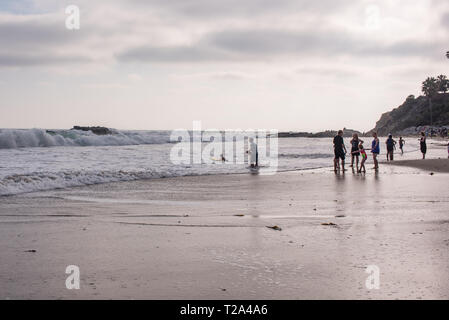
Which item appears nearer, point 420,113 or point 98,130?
point 98,130

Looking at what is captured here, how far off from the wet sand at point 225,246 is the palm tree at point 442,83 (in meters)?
171

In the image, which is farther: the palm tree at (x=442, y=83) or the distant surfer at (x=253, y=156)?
the palm tree at (x=442, y=83)

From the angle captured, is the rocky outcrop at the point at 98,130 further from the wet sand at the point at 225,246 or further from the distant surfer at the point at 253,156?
the wet sand at the point at 225,246

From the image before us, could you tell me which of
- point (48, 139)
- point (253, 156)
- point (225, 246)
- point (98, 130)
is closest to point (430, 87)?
point (98, 130)

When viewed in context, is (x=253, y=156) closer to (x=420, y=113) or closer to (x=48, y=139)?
(x=48, y=139)

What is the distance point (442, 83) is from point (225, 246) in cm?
17977

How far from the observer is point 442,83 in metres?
169

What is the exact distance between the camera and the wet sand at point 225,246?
4.91 meters

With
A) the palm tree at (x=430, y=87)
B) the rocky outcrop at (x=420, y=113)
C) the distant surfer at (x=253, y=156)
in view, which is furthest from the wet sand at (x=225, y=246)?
the palm tree at (x=430, y=87)

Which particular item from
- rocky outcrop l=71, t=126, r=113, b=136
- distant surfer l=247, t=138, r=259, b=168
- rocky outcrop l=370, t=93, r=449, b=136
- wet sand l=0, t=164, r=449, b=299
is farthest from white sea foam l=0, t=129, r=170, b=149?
rocky outcrop l=370, t=93, r=449, b=136

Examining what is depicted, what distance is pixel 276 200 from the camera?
42.8 feet

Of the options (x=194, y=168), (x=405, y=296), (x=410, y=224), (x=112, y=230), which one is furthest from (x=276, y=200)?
(x=194, y=168)
